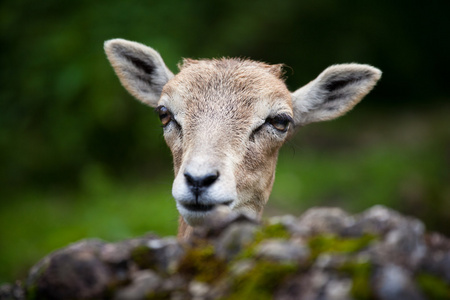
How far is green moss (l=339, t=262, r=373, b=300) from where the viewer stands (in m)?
2.54

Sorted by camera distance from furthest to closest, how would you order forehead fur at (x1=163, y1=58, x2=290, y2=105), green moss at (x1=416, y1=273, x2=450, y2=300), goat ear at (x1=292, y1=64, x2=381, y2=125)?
1. goat ear at (x1=292, y1=64, x2=381, y2=125)
2. forehead fur at (x1=163, y1=58, x2=290, y2=105)
3. green moss at (x1=416, y1=273, x2=450, y2=300)

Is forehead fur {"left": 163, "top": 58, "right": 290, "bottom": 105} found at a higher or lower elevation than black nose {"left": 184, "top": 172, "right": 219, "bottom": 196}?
higher

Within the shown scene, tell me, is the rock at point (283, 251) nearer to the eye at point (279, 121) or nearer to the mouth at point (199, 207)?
the mouth at point (199, 207)

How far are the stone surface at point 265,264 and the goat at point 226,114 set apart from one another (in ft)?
4.51

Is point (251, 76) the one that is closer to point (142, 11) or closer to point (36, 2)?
point (142, 11)

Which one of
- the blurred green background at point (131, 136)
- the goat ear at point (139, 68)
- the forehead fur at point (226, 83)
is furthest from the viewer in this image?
the blurred green background at point (131, 136)

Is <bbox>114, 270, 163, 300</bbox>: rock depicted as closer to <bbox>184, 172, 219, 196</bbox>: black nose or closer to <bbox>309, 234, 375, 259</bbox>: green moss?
<bbox>309, 234, 375, 259</bbox>: green moss

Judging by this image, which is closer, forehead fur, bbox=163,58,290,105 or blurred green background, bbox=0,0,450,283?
forehead fur, bbox=163,58,290,105

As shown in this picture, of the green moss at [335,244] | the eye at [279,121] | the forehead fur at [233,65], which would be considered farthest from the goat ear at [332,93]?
the green moss at [335,244]

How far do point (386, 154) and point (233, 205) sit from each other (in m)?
11.8

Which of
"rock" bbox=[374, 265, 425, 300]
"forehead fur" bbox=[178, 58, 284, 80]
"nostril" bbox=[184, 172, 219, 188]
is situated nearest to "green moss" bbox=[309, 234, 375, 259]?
"rock" bbox=[374, 265, 425, 300]

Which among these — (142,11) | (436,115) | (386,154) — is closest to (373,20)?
(436,115)

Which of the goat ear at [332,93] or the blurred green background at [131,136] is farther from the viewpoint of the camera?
the blurred green background at [131,136]

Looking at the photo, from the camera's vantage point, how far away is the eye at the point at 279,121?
6172 mm
